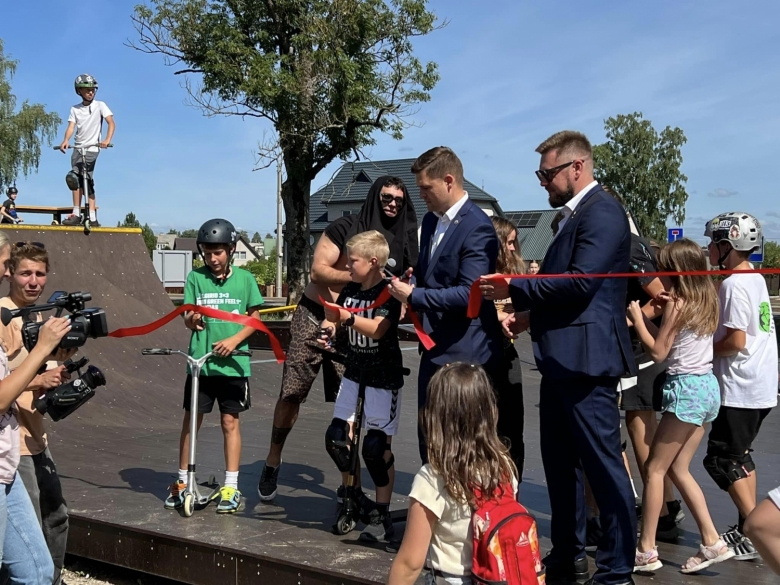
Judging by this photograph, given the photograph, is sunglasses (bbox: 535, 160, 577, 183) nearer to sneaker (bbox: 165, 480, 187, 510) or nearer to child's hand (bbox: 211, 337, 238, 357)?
child's hand (bbox: 211, 337, 238, 357)

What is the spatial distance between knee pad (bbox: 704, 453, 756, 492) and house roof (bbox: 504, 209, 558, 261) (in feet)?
219

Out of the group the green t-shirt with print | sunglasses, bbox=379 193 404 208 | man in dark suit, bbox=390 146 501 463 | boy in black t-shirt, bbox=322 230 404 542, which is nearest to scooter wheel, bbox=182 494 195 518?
the green t-shirt with print

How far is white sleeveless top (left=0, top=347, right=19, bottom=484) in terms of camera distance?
3025 mm

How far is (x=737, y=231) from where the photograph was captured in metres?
4.21

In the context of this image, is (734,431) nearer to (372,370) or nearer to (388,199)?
(372,370)

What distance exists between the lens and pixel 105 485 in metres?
5.80

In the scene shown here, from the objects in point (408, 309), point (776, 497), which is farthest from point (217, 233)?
point (776, 497)

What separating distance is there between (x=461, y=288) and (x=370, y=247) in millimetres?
682

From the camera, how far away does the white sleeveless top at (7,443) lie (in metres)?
3.03

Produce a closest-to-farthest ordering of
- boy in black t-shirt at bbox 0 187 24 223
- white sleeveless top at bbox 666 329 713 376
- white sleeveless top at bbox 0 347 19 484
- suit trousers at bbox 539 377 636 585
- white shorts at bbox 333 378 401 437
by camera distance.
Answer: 1. white sleeveless top at bbox 0 347 19 484
2. suit trousers at bbox 539 377 636 585
3. white sleeveless top at bbox 666 329 713 376
4. white shorts at bbox 333 378 401 437
5. boy in black t-shirt at bbox 0 187 24 223

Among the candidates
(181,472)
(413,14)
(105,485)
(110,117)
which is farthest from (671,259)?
(413,14)

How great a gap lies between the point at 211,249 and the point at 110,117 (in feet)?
27.6

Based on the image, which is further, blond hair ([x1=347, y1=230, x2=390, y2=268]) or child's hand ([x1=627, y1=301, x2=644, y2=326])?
blond hair ([x1=347, y1=230, x2=390, y2=268])

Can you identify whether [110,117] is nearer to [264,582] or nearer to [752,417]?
[264,582]
